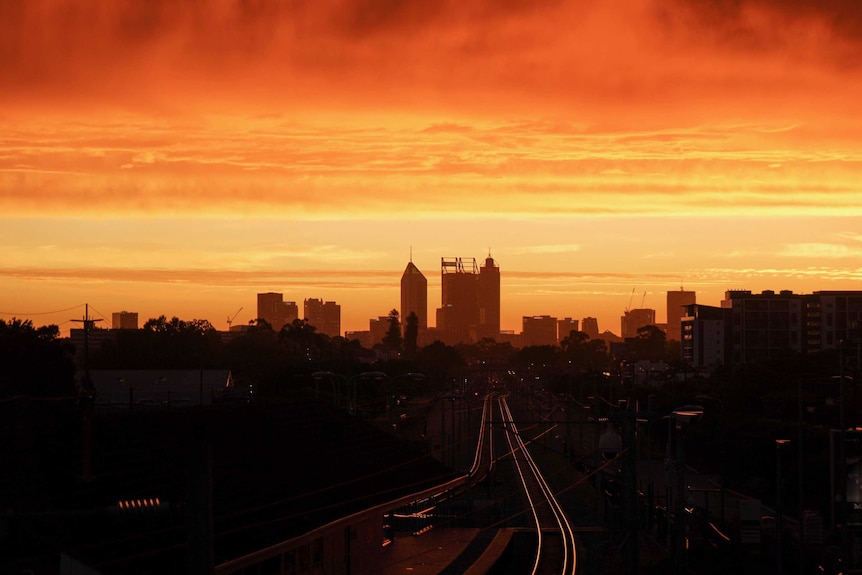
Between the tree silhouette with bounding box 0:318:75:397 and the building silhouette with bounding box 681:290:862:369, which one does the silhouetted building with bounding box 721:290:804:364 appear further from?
the tree silhouette with bounding box 0:318:75:397

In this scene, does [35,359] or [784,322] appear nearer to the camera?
[35,359]

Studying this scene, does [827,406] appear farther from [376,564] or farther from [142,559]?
[142,559]

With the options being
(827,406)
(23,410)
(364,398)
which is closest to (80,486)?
(23,410)

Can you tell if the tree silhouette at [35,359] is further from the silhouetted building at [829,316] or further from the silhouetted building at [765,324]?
the silhouetted building at [829,316]

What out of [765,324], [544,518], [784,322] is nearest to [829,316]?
[784,322]

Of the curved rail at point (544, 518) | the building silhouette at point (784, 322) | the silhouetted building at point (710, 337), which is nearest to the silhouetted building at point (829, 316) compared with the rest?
the building silhouette at point (784, 322)

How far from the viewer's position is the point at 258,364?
137125 mm

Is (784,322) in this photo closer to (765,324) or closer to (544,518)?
(765,324)

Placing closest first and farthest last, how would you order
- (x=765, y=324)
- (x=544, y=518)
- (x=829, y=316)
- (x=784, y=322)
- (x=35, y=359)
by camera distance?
1. (x=544, y=518)
2. (x=35, y=359)
3. (x=784, y=322)
4. (x=765, y=324)
5. (x=829, y=316)

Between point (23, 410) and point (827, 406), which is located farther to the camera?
point (827, 406)

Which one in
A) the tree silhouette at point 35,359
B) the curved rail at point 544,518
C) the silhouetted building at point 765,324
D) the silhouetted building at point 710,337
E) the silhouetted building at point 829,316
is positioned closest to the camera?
the curved rail at point 544,518

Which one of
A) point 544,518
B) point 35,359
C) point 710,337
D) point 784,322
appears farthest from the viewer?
point 710,337

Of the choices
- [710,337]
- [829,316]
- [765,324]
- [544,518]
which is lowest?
[544,518]

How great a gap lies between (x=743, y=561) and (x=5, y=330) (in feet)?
178
